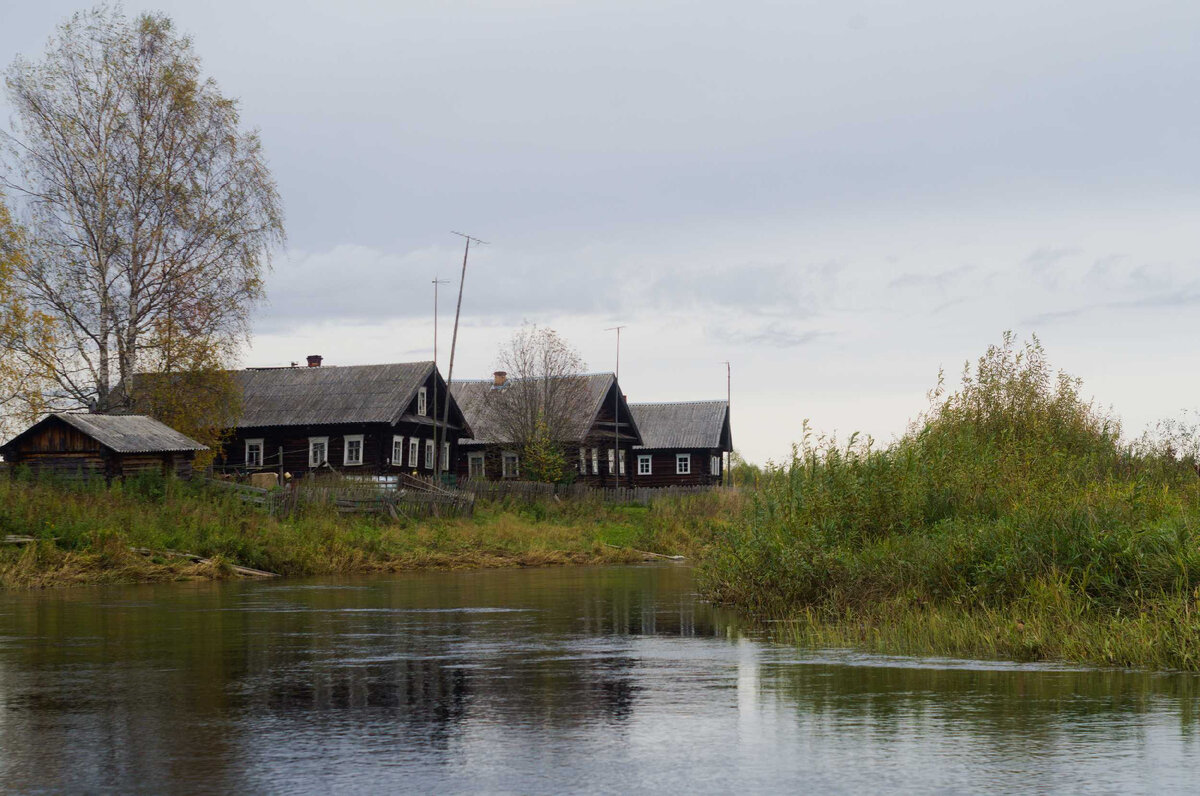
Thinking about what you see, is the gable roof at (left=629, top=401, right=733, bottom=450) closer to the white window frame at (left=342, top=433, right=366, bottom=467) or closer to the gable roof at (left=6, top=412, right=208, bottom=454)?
the white window frame at (left=342, top=433, right=366, bottom=467)

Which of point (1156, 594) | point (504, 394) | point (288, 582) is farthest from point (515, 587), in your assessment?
point (504, 394)

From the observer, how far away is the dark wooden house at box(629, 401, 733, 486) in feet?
237

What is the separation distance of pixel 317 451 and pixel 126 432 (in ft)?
66.0

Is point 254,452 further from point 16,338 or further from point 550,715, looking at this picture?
point 550,715

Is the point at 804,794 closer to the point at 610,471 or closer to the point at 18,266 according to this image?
the point at 18,266

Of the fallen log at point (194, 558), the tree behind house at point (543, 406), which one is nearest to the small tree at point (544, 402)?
the tree behind house at point (543, 406)

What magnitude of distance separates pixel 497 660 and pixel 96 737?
4.88 meters

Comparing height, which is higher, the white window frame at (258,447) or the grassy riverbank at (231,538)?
the white window frame at (258,447)

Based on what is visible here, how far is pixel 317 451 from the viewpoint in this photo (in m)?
54.5

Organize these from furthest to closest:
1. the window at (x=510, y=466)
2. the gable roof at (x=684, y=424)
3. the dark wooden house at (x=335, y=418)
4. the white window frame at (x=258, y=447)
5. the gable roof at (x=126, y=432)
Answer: the gable roof at (x=684, y=424)
the window at (x=510, y=466)
the white window frame at (x=258, y=447)
the dark wooden house at (x=335, y=418)
the gable roof at (x=126, y=432)

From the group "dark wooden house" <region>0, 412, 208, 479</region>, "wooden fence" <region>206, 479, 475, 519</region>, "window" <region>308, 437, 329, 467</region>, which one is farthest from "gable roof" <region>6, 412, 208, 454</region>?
"window" <region>308, 437, 329, 467</region>

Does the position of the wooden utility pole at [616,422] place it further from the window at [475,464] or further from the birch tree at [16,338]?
the birch tree at [16,338]

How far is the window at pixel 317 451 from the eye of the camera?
5425 centimetres

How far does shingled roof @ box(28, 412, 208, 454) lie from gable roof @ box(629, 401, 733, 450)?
127 feet
